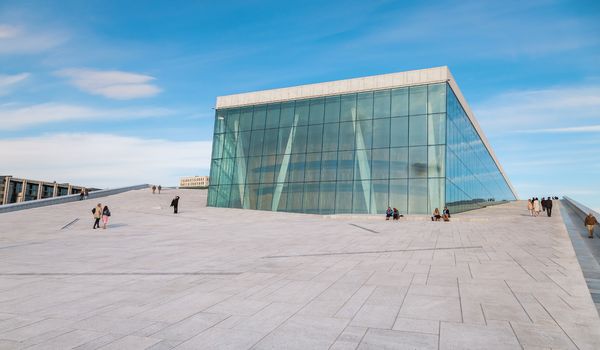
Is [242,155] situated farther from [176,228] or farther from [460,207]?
Answer: [460,207]

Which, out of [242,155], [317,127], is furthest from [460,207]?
[242,155]

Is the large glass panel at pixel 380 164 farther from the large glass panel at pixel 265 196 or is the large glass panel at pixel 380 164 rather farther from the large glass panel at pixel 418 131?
the large glass panel at pixel 265 196

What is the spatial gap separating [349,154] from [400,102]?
6077 mm

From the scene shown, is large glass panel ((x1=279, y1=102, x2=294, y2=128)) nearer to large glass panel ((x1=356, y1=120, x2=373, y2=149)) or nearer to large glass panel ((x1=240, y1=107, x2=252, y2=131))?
large glass panel ((x1=240, y1=107, x2=252, y2=131))

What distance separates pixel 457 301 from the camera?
7105 mm

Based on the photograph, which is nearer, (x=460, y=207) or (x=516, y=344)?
(x=516, y=344)

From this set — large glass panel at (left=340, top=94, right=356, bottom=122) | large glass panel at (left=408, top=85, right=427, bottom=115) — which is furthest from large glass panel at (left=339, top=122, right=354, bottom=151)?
large glass panel at (left=408, top=85, right=427, bottom=115)

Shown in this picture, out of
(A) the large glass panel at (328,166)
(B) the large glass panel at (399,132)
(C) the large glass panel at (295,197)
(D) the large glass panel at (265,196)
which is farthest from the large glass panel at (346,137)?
(D) the large glass panel at (265,196)

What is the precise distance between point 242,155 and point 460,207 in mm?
21226

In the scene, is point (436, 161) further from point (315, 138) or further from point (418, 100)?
point (315, 138)

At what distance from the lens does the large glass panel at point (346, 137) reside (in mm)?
34219

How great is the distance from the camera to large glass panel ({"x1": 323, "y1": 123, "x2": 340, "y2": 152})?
35.0m

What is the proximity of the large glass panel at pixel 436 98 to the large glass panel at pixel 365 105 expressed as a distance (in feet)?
16.0

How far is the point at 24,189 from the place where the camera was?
92.0 m
